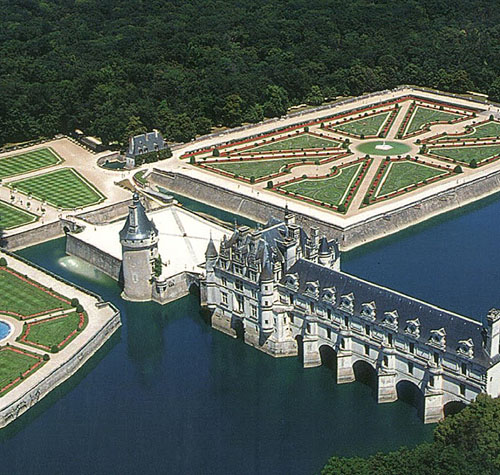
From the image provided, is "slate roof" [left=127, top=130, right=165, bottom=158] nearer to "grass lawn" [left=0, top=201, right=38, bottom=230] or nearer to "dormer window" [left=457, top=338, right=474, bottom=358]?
"grass lawn" [left=0, top=201, right=38, bottom=230]

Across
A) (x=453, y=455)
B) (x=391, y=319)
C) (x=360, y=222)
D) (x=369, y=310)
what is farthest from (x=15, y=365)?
(x=360, y=222)

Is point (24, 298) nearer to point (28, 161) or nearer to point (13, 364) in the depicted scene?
point (13, 364)

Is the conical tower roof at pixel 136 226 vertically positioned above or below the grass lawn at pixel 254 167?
above

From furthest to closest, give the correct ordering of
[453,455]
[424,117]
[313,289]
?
[424,117], [313,289], [453,455]

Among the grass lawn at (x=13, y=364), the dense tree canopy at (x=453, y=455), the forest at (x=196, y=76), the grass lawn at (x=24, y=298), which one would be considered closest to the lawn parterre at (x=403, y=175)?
the forest at (x=196, y=76)

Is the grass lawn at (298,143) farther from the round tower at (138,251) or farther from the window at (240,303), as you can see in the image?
the window at (240,303)
